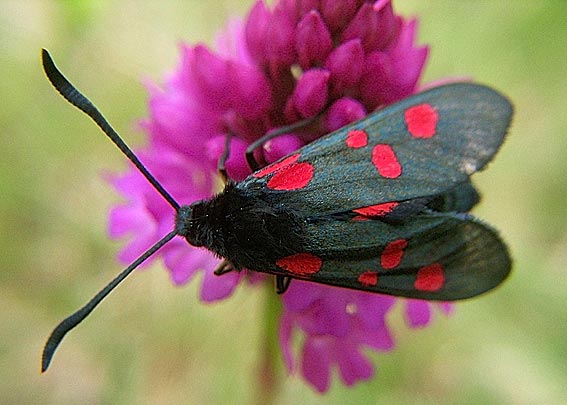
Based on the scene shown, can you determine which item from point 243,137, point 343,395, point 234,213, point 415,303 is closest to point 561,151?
point 343,395

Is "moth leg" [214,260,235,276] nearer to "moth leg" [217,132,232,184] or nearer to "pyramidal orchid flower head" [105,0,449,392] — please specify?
"pyramidal orchid flower head" [105,0,449,392]

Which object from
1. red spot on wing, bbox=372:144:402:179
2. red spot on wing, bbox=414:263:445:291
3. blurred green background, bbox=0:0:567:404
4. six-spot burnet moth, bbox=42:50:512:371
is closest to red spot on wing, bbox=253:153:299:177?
six-spot burnet moth, bbox=42:50:512:371

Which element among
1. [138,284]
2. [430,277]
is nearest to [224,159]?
[430,277]

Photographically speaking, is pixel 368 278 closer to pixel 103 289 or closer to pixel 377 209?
pixel 377 209

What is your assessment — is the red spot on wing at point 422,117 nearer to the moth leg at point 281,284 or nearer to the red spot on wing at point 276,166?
the red spot on wing at point 276,166

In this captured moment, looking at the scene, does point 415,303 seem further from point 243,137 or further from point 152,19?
point 152,19
